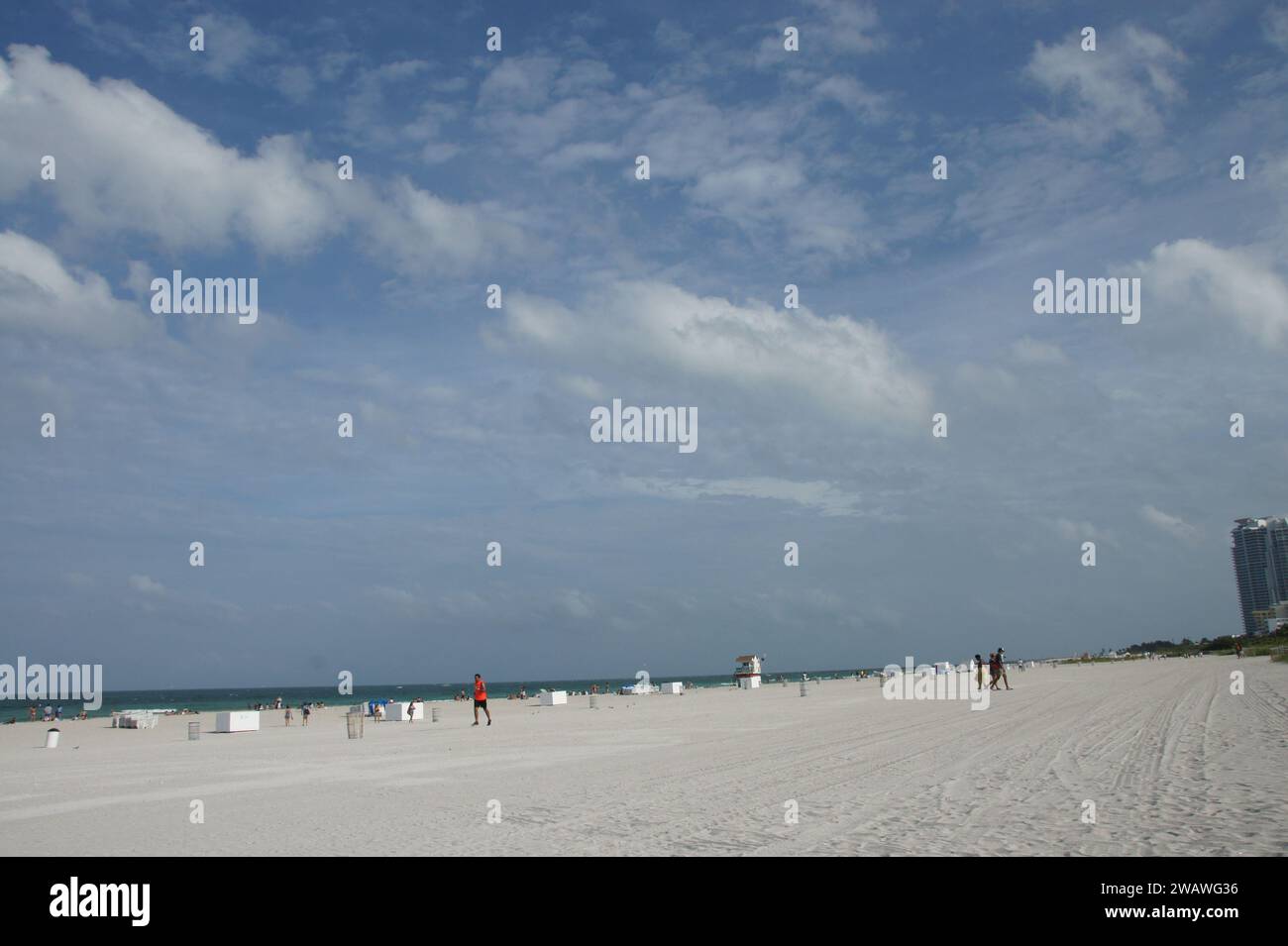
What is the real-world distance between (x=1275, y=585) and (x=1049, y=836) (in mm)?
179264

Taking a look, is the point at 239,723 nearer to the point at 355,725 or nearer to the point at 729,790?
the point at 355,725

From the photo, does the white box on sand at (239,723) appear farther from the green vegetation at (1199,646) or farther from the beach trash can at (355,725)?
the green vegetation at (1199,646)

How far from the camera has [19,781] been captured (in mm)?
15648

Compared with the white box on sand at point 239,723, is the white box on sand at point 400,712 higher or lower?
lower

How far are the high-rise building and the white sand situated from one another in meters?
157

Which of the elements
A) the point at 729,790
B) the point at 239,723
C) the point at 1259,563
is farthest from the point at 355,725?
the point at 1259,563

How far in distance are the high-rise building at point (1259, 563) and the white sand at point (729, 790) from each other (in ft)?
515

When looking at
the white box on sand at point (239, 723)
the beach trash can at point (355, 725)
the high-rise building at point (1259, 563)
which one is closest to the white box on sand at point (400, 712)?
the white box on sand at point (239, 723)

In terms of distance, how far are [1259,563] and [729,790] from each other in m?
183

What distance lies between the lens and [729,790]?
1106 centimetres

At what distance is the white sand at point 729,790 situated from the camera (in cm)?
782

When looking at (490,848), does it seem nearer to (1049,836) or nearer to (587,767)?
(1049,836)
